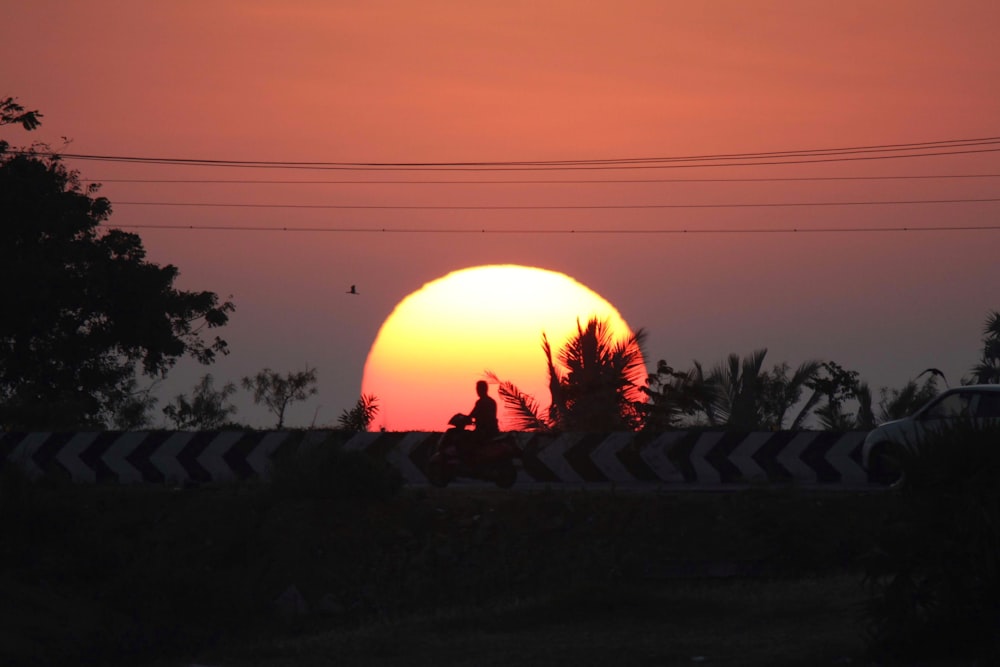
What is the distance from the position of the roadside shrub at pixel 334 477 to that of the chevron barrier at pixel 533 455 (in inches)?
85.4

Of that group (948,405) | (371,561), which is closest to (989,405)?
(948,405)

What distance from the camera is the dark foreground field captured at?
56.3ft

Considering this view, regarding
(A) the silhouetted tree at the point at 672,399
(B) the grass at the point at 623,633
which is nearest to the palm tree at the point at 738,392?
(A) the silhouetted tree at the point at 672,399

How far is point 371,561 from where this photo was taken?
2030cm

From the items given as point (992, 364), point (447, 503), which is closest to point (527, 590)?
point (447, 503)

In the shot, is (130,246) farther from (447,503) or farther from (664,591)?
(664,591)

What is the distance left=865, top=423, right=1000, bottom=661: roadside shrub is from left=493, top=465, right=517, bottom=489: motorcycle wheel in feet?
42.0

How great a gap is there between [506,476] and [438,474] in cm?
127

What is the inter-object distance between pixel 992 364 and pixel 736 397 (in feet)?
75.9

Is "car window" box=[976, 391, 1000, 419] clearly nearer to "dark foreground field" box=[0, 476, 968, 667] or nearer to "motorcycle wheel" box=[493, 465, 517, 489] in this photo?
"dark foreground field" box=[0, 476, 968, 667]

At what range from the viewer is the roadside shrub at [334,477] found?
71.8ft

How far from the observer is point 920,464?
11.1 meters

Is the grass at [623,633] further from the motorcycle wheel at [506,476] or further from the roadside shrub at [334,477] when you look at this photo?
the motorcycle wheel at [506,476]

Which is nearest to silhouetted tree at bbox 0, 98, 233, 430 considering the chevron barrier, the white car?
the chevron barrier
